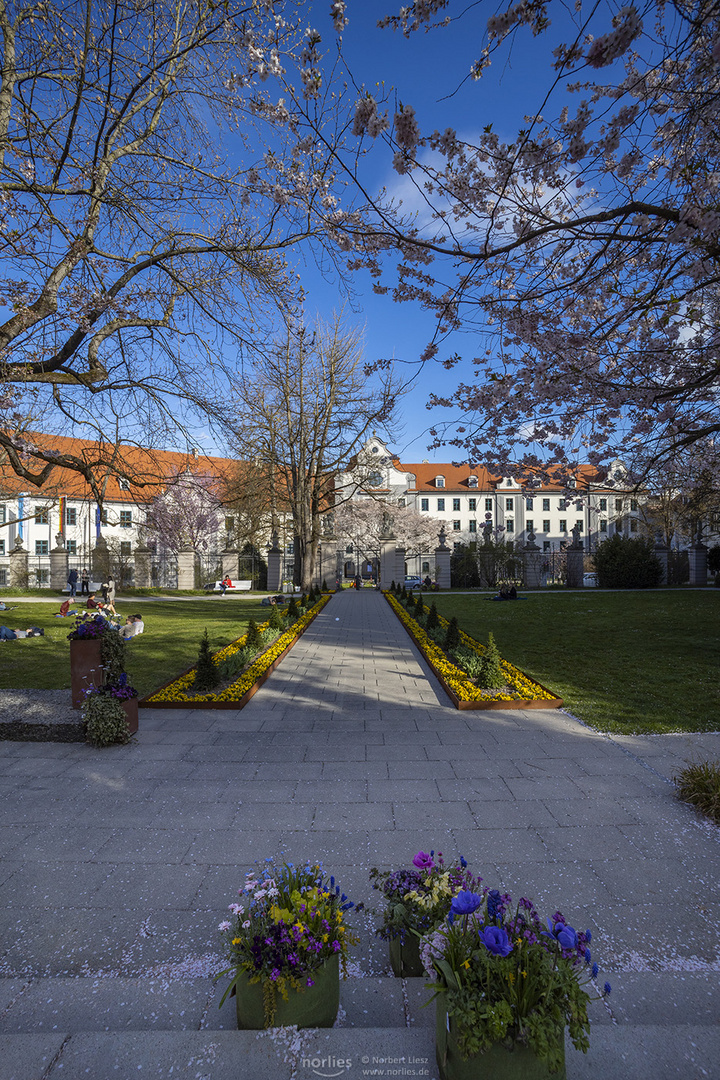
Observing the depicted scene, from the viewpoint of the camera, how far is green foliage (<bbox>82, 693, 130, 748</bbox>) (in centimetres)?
572

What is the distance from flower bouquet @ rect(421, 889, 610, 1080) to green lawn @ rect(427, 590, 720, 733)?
5.09m

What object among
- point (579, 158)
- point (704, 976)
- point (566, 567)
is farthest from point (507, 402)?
point (566, 567)

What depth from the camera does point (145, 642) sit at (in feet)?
42.0

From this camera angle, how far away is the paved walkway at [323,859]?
193cm

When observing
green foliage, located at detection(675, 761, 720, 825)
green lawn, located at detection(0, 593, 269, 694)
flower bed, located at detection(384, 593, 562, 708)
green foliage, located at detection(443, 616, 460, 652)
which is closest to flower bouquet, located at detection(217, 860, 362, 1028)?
green foliage, located at detection(675, 761, 720, 825)

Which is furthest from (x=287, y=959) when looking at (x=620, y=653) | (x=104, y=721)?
(x=620, y=653)

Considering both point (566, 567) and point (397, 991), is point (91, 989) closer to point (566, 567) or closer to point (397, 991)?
point (397, 991)

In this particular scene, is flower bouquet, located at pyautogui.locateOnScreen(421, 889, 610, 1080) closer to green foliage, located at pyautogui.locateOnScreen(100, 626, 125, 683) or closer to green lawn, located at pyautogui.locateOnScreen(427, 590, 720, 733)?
green lawn, located at pyautogui.locateOnScreen(427, 590, 720, 733)

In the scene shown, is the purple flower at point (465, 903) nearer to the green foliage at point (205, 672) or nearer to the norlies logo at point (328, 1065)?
the norlies logo at point (328, 1065)

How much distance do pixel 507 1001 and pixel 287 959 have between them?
81 cm

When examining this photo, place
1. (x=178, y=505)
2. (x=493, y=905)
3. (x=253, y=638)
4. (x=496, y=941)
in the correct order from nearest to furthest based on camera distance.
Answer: (x=496, y=941), (x=493, y=905), (x=178, y=505), (x=253, y=638)

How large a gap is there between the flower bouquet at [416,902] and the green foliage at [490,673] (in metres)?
5.59

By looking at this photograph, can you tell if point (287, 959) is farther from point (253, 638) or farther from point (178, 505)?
point (253, 638)

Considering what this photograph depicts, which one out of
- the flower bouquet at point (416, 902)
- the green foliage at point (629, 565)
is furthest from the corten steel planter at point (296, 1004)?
the green foliage at point (629, 565)
